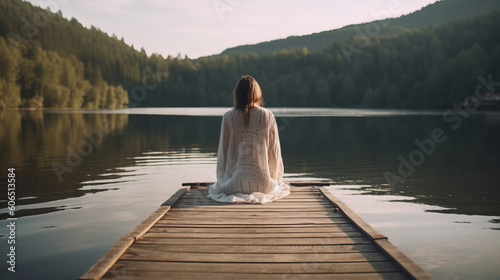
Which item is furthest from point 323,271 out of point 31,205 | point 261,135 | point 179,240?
point 31,205

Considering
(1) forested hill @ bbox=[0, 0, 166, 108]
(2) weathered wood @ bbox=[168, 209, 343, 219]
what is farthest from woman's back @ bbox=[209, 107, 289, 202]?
(1) forested hill @ bbox=[0, 0, 166, 108]

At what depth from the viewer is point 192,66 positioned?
123 meters

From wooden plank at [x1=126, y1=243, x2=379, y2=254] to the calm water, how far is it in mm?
1611

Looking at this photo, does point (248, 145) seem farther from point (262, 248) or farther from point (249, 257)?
point (249, 257)

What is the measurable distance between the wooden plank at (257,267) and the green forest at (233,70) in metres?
58.7

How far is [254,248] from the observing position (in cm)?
369

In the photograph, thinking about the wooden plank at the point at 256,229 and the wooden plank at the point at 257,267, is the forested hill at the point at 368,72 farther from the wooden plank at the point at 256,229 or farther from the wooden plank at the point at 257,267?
the wooden plank at the point at 257,267

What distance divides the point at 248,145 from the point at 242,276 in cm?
247

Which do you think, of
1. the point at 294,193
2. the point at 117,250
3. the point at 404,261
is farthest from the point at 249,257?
the point at 294,193

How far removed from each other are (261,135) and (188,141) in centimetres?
1522

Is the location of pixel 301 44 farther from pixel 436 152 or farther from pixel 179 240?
pixel 179 240

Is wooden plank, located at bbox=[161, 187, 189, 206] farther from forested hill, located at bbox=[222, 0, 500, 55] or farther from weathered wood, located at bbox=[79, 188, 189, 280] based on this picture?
forested hill, located at bbox=[222, 0, 500, 55]

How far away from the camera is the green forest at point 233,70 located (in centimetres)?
6662

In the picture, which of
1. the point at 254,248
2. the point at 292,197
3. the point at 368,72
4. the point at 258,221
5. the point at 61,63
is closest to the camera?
the point at 254,248
